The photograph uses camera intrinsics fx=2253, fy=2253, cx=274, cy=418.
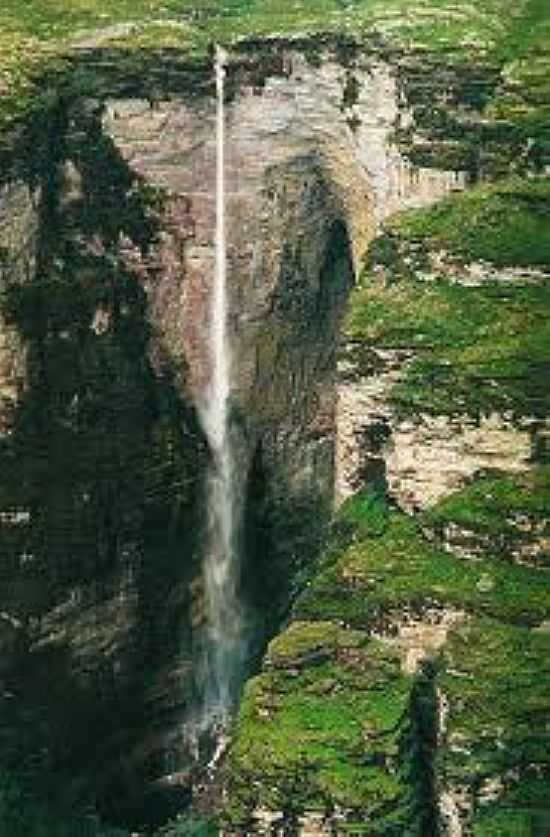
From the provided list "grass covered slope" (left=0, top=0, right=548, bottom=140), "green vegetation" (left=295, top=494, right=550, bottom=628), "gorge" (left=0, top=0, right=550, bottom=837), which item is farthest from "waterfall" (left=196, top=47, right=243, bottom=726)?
"green vegetation" (left=295, top=494, right=550, bottom=628)

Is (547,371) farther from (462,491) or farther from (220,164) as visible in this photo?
(220,164)

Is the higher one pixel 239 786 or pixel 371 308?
pixel 371 308

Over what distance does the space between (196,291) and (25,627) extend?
16.0 ft

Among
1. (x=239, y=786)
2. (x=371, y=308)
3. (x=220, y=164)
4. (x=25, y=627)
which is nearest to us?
(x=239, y=786)

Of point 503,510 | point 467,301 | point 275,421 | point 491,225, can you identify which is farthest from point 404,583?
point 275,421

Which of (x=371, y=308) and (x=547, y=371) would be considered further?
(x=371, y=308)

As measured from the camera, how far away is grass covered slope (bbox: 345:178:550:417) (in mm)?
22250

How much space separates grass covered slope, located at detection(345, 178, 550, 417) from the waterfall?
4.18 meters

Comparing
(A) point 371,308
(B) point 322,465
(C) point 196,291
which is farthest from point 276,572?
(A) point 371,308

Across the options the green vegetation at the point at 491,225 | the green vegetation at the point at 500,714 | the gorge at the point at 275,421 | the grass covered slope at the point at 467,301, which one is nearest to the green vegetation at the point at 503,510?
the gorge at the point at 275,421

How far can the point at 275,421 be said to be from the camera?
2855 cm

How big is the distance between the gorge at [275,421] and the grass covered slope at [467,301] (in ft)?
0.11

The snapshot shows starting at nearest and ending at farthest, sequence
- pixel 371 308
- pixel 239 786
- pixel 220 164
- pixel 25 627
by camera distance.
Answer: pixel 239 786 < pixel 371 308 < pixel 25 627 < pixel 220 164

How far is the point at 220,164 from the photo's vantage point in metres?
27.4
